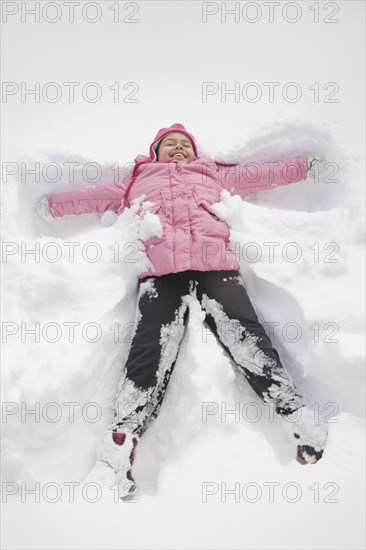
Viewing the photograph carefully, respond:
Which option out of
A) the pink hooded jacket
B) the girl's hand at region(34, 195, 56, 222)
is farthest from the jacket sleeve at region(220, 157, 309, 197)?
the girl's hand at region(34, 195, 56, 222)

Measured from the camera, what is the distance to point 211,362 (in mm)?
1334

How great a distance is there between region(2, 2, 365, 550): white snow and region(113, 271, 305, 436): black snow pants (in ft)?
0.18

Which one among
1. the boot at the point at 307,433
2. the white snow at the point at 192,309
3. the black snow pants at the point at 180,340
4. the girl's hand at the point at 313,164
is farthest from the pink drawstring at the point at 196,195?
the boot at the point at 307,433

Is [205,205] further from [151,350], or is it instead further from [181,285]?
[151,350]

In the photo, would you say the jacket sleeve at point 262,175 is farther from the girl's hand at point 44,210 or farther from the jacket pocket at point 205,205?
the girl's hand at point 44,210

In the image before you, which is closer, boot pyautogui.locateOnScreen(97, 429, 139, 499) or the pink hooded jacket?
boot pyautogui.locateOnScreen(97, 429, 139, 499)

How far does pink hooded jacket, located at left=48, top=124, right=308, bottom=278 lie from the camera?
4.98ft

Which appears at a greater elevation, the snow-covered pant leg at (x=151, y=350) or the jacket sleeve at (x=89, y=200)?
the jacket sleeve at (x=89, y=200)

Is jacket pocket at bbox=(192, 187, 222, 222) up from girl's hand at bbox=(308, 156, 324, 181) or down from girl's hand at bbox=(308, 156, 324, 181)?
down

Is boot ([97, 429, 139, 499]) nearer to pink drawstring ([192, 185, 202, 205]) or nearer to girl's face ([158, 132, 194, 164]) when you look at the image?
pink drawstring ([192, 185, 202, 205])

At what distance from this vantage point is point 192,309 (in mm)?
1497

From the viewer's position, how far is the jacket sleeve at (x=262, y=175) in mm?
1843

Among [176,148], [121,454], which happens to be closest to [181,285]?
[121,454]

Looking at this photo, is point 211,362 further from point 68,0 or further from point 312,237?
point 68,0
